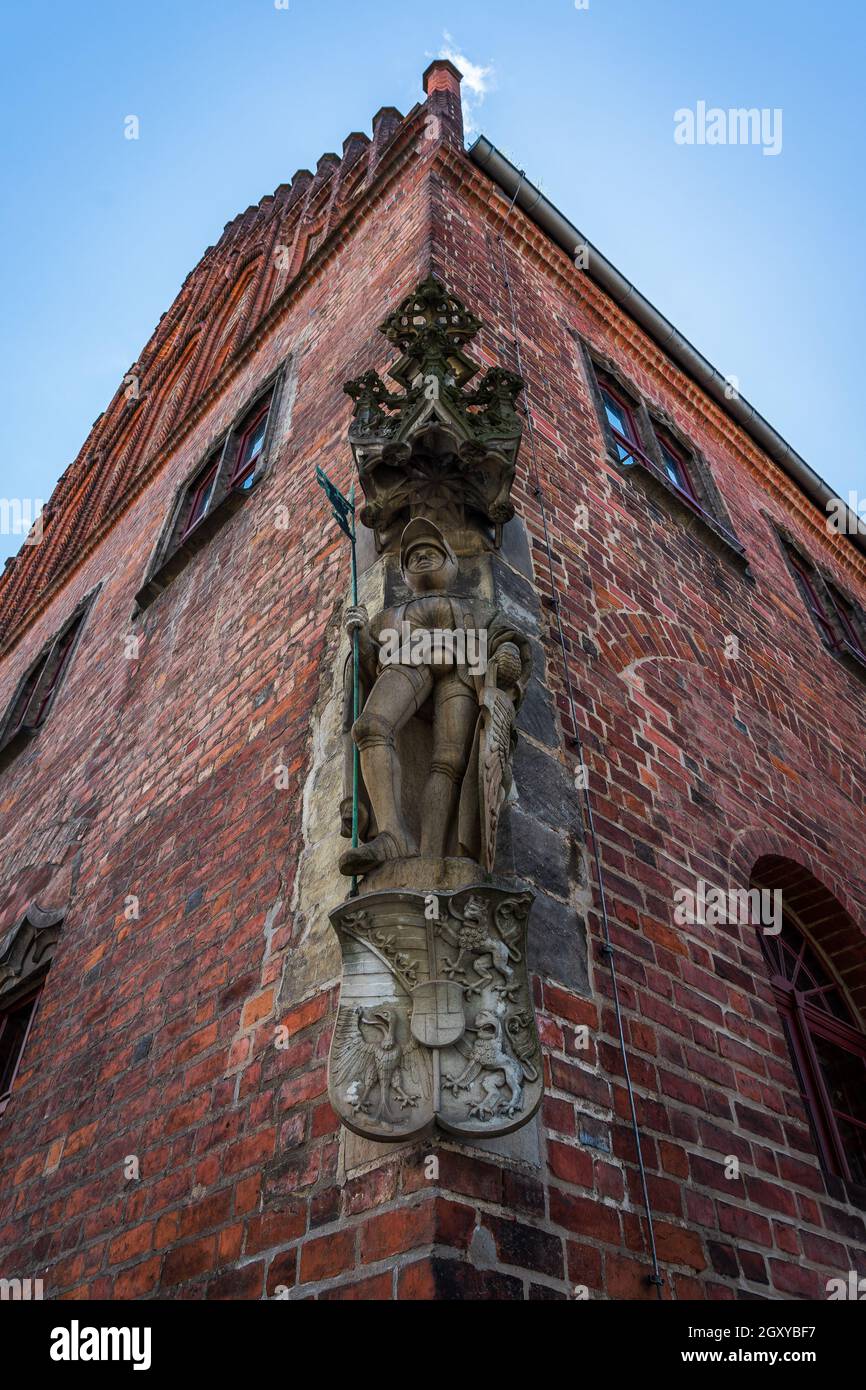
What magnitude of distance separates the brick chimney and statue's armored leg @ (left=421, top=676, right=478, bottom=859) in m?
5.82

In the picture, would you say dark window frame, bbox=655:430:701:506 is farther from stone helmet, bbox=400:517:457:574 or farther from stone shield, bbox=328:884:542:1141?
stone shield, bbox=328:884:542:1141

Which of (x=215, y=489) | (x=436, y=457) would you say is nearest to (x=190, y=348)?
(x=215, y=489)

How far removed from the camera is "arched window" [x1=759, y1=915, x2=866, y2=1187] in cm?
400

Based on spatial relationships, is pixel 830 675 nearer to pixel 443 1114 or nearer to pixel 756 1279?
pixel 756 1279

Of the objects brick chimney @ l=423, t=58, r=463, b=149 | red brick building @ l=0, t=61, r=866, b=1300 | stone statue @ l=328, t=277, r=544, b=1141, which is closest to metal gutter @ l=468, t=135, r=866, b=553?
red brick building @ l=0, t=61, r=866, b=1300

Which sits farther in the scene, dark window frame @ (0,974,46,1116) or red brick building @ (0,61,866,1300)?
dark window frame @ (0,974,46,1116)

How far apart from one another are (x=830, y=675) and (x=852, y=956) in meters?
2.93

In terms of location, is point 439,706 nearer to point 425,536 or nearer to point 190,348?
point 425,536

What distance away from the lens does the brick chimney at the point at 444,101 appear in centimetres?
753

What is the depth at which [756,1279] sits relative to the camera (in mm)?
2908

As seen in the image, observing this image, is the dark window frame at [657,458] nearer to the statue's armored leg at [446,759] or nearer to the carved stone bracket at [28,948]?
the statue's armored leg at [446,759]

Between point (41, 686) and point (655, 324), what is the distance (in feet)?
21.6

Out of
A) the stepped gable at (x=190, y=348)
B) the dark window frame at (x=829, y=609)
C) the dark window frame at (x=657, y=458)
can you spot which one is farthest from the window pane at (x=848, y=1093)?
the stepped gable at (x=190, y=348)

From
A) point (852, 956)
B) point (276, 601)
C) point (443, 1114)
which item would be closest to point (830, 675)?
point (852, 956)
